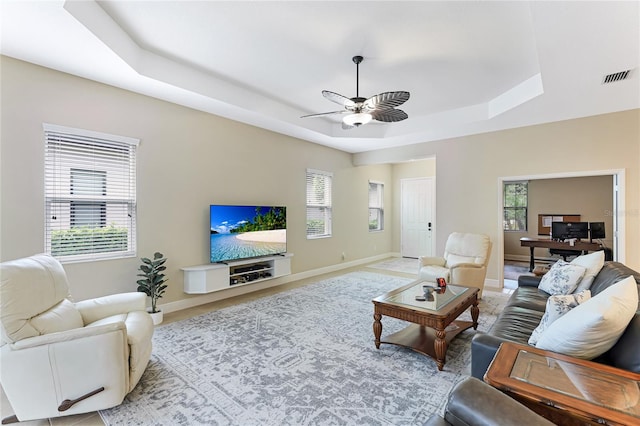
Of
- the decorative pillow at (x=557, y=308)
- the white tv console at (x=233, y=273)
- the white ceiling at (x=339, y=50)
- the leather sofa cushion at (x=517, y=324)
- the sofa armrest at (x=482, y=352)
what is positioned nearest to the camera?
the sofa armrest at (x=482, y=352)

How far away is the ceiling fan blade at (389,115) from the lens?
319cm

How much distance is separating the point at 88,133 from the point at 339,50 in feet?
9.58

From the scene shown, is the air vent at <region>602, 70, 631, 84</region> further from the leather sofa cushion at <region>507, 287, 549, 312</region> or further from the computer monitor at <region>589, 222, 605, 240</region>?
the computer monitor at <region>589, 222, 605, 240</region>

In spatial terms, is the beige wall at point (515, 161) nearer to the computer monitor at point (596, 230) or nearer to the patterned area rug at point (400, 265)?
the patterned area rug at point (400, 265)

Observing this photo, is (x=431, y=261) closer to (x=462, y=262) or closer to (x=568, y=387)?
(x=462, y=262)

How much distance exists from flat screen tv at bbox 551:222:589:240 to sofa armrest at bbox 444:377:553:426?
19.7 feet

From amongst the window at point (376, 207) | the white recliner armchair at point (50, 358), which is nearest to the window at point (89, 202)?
the white recliner armchair at point (50, 358)

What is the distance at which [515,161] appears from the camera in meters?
4.96

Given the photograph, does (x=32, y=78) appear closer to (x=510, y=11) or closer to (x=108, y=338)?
(x=108, y=338)

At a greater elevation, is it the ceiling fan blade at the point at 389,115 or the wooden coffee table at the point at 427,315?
the ceiling fan blade at the point at 389,115

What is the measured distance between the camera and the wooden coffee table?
2.49m

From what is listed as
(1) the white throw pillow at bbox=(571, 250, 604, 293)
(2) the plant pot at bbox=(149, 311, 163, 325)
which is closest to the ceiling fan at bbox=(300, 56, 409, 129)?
(1) the white throw pillow at bbox=(571, 250, 604, 293)

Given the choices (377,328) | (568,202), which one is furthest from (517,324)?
(568,202)

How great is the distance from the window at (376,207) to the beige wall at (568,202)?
3.48m
